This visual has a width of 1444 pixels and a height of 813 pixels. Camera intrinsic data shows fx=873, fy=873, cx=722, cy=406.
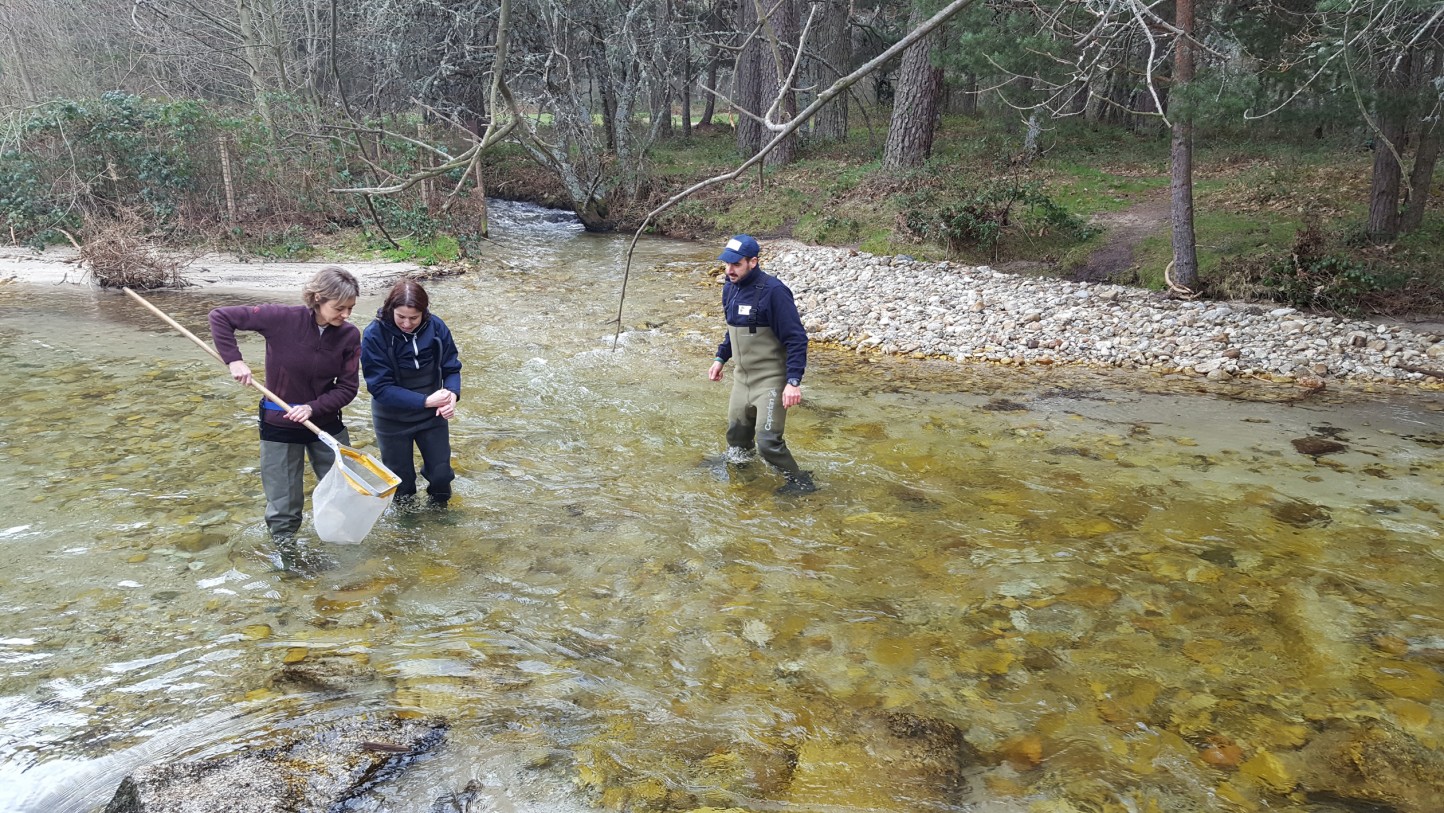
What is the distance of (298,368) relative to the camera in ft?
15.4

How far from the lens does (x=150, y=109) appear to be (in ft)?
50.1

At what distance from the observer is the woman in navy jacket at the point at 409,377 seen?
500cm

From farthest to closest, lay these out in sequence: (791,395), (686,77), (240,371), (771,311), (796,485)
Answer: (686,77) < (796,485) < (771,311) < (791,395) < (240,371)

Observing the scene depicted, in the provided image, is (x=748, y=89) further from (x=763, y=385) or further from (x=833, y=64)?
(x=763, y=385)

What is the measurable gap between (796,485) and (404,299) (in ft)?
10.3

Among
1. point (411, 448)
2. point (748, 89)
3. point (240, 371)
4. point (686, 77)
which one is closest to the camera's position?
point (240, 371)

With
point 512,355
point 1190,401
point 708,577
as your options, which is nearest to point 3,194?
point 512,355

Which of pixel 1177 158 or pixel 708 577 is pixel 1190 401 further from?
pixel 708 577

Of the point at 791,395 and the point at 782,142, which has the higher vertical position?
the point at 782,142

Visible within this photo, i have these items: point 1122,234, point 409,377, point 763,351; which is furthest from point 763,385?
point 1122,234

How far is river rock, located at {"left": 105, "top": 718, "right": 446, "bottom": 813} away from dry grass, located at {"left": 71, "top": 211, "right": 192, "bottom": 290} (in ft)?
39.7

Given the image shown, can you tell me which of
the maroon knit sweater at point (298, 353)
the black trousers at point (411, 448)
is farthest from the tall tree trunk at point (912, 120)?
the maroon knit sweater at point (298, 353)

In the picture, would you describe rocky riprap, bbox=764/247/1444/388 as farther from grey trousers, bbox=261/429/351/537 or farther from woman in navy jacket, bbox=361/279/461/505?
grey trousers, bbox=261/429/351/537

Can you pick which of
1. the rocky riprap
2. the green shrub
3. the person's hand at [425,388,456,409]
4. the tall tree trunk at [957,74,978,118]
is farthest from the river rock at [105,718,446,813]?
the tall tree trunk at [957,74,978,118]
